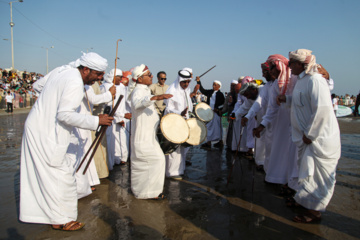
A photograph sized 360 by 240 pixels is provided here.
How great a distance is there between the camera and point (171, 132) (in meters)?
4.26

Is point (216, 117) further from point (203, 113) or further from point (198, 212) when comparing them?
point (198, 212)

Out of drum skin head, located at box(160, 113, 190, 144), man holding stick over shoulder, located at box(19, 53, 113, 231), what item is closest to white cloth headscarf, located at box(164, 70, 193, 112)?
drum skin head, located at box(160, 113, 190, 144)

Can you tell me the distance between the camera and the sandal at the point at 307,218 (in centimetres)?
345

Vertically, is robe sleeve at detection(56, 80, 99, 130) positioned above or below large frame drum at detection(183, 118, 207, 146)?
above

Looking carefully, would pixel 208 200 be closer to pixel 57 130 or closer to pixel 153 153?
pixel 153 153

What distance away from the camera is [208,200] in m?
4.20

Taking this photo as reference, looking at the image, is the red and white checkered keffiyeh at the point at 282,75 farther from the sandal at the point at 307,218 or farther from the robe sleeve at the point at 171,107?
the robe sleeve at the point at 171,107

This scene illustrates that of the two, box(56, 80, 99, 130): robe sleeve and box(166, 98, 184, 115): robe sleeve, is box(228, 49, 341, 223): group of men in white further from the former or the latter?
box(56, 80, 99, 130): robe sleeve

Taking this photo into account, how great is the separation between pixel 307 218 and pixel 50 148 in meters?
3.18

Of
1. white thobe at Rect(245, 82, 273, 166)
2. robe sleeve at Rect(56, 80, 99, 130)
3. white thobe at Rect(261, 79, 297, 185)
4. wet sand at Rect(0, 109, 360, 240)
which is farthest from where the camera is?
white thobe at Rect(245, 82, 273, 166)

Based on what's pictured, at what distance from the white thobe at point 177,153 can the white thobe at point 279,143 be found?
1.63 metres

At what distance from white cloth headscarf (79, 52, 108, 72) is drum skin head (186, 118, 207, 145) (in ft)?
6.98

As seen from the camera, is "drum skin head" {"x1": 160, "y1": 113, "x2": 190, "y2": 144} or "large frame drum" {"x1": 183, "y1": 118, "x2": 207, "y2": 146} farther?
"large frame drum" {"x1": 183, "y1": 118, "x2": 207, "y2": 146}

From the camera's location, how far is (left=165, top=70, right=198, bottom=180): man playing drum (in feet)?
17.4
